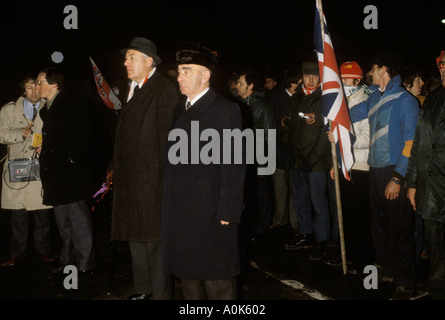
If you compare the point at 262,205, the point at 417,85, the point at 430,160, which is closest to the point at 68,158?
the point at 262,205

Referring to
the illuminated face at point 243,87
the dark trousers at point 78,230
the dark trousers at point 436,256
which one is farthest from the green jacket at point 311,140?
the dark trousers at point 78,230

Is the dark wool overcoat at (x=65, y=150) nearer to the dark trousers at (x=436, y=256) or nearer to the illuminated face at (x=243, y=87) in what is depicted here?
the illuminated face at (x=243, y=87)

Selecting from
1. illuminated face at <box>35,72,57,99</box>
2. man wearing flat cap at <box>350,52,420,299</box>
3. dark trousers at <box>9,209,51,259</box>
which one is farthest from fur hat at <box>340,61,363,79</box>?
dark trousers at <box>9,209,51,259</box>

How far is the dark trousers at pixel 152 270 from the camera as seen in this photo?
11.8ft

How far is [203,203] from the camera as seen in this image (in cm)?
285

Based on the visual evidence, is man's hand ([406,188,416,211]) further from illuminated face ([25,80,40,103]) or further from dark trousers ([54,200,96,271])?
illuminated face ([25,80,40,103])

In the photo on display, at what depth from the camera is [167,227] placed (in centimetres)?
300

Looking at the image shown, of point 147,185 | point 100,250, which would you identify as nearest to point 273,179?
point 100,250

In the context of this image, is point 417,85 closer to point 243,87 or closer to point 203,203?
point 243,87

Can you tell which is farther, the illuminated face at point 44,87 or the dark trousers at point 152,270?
the illuminated face at point 44,87

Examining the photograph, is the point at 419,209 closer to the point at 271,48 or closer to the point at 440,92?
the point at 440,92

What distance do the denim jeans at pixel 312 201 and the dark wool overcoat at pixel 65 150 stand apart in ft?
8.94

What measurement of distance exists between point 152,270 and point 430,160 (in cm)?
260
